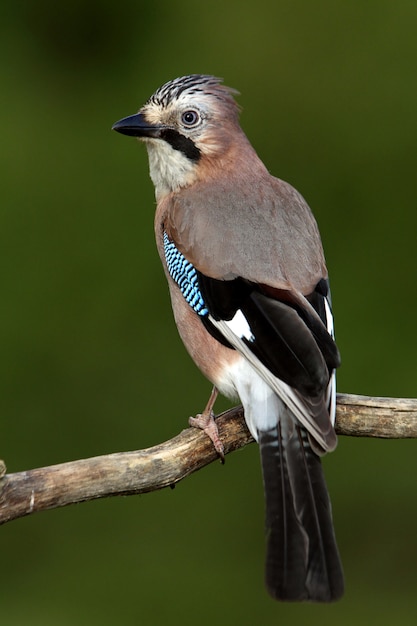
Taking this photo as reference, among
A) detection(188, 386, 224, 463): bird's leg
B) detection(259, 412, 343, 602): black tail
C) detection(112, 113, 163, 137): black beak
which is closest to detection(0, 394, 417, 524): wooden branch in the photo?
detection(188, 386, 224, 463): bird's leg

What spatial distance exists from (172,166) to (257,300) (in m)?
0.60

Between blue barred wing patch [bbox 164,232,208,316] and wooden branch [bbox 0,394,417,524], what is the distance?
0.29 meters

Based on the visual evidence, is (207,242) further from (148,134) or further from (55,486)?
(55,486)

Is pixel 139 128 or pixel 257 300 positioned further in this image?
pixel 139 128

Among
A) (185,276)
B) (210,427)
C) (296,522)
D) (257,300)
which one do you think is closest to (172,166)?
(185,276)

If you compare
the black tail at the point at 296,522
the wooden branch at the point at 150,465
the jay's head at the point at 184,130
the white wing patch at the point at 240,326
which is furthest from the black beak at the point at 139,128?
the black tail at the point at 296,522

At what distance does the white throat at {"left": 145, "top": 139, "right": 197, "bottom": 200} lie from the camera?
10.0 ft

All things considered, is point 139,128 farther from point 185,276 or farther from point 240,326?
point 240,326

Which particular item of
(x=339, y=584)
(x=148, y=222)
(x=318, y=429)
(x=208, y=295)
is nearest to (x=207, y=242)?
(x=208, y=295)

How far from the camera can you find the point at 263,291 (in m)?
2.66

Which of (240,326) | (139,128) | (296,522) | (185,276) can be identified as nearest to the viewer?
(296,522)

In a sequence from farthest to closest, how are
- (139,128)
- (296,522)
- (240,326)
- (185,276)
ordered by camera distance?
(139,128) → (185,276) → (240,326) → (296,522)

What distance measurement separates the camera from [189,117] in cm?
304

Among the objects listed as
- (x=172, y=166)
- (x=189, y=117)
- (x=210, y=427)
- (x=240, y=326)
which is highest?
(x=189, y=117)
